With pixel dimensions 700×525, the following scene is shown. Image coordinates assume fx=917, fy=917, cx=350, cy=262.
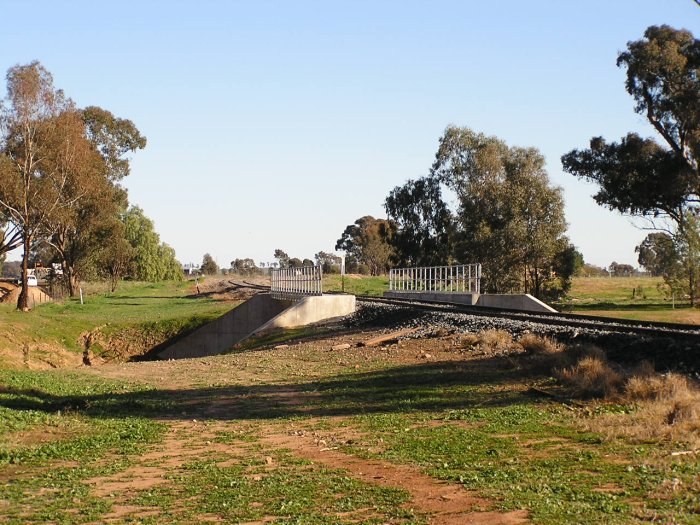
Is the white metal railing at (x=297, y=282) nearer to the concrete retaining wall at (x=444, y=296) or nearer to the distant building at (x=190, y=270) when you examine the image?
the concrete retaining wall at (x=444, y=296)

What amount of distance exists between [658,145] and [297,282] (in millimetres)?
23309

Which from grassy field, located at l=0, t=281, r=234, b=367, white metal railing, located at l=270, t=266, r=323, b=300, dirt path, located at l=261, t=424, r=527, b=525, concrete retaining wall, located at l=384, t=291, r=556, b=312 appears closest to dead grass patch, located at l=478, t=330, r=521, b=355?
dirt path, located at l=261, t=424, r=527, b=525

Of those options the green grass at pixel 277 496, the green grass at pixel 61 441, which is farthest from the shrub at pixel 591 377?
the green grass at pixel 61 441

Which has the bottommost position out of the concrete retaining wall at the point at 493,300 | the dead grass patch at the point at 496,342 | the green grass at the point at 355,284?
the dead grass patch at the point at 496,342

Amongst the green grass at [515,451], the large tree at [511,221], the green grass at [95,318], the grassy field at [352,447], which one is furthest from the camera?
the large tree at [511,221]

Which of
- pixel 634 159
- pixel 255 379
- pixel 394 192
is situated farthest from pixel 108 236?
pixel 255 379

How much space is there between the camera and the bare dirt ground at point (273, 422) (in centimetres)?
957

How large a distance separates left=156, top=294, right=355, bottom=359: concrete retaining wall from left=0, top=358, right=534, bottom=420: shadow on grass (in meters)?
18.5

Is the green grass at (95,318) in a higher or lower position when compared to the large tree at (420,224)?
lower

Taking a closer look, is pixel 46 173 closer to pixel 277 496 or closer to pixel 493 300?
pixel 493 300

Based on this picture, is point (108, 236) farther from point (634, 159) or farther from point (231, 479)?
point (231, 479)

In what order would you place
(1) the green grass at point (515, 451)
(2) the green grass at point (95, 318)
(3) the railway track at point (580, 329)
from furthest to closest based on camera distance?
(2) the green grass at point (95, 318)
(3) the railway track at point (580, 329)
(1) the green grass at point (515, 451)

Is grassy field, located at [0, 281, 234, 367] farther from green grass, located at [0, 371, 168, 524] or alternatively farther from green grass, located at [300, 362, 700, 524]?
green grass, located at [300, 362, 700, 524]

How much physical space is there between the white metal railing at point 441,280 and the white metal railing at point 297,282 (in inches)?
231
